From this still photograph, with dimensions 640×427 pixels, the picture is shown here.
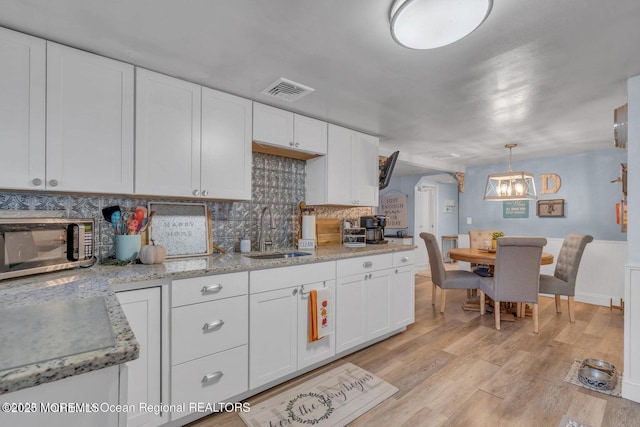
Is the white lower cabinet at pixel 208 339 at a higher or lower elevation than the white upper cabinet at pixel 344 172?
lower

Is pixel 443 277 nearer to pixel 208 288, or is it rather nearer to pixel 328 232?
pixel 328 232

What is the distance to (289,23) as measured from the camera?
1.48 metres

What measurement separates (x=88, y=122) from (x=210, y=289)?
118 centimetres

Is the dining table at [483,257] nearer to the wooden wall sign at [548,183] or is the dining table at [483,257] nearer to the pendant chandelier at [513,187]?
the pendant chandelier at [513,187]

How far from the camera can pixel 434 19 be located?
4.33 ft

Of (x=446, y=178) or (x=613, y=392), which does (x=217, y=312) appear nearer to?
(x=613, y=392)

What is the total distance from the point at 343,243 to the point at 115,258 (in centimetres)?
213

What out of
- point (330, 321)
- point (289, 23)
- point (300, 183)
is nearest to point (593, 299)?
point (330, 321)

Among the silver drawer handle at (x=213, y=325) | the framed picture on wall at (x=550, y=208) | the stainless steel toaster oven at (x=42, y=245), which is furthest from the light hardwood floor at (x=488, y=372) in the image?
the framed picture on wall at (x=550, y=208)

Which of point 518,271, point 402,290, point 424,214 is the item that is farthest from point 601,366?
point 424,214

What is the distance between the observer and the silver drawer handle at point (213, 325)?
1743 millimetres

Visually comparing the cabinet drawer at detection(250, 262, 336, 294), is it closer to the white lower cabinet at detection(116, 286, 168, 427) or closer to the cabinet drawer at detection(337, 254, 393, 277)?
the cabinet drawer at detection(337, 254, 393, 277)

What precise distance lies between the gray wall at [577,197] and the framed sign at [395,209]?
1734 millimetres

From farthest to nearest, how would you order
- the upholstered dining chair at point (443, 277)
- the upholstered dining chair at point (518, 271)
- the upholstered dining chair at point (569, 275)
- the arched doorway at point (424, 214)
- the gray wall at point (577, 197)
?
the arched doorway at point (424, 214) < the gray wall at point (577, 197) < the upholstered dining chair at point (443, 277) < the upholstered dining chair at point (569, 275) < the upholstered dining chair at point (518, 271)
